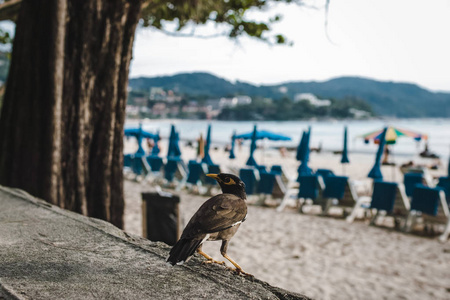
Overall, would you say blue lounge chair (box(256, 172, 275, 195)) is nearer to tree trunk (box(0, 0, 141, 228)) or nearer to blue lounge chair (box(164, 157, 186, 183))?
blue lounge chair (box(164, 157, 186, 183))

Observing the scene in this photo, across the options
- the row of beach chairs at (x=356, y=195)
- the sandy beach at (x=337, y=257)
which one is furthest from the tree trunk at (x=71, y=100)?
the row of beach chairs at (x=356, y=195)

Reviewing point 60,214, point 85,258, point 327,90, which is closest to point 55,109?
point 60,214

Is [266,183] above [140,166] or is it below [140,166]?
above

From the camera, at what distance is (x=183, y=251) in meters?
1.10

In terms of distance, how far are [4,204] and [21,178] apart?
0.87m

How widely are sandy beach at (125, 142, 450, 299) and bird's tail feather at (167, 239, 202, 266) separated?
3788mm

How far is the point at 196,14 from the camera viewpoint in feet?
23.2

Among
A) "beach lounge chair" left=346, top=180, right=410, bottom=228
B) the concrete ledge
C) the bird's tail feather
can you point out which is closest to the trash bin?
the concrete ledge

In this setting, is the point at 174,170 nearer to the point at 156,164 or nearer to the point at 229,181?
the point at 156,164

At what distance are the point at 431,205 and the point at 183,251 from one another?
24.6 feet

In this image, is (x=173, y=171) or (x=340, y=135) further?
(x=340, y=135)

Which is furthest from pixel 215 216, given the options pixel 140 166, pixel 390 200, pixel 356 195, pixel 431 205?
pixel 140 166

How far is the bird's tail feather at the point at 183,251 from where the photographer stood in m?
1.09

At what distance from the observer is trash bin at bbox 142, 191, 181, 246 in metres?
3.53
